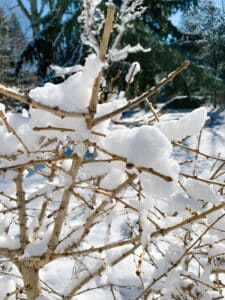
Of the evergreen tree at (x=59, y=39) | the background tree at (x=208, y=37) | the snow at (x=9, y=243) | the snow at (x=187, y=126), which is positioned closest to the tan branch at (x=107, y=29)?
the snow at (x=187, y=126)

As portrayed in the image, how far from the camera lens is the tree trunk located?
1.09 metres

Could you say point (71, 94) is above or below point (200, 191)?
above

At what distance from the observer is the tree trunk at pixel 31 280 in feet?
3.56

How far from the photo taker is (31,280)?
3.63 ft

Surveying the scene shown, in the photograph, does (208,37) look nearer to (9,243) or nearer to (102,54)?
(9,243)

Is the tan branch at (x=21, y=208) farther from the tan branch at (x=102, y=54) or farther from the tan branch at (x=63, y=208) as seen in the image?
the tan branch at (x=102, y=54)

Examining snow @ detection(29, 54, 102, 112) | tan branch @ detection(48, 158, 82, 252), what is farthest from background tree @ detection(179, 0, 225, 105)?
snow @ detection(29, 54, 102, 112)

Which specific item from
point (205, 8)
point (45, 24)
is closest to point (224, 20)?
point (205, 8)

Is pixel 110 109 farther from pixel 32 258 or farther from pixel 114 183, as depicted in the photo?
pixel 32 258

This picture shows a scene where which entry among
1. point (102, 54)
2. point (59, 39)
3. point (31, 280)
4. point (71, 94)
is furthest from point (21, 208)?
point (59, 39)

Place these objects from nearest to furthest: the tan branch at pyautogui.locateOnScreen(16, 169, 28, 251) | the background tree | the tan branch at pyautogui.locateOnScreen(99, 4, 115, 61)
A: the tan branch at pyautogui.locateOnScreen(99, 4, 115, 61), the tan branch at pyautogui.locateOnScreen(16, 169, 28, 251), the background tree

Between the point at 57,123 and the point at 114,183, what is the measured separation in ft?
0.56

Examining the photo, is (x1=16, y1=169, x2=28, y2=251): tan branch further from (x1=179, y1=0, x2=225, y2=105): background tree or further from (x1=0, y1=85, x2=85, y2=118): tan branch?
(x1=179, y1=0, x2=225, y2=105): background tree

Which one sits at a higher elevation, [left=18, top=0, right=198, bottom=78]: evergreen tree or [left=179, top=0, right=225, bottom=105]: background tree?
[left=179, top=0, right=225, bottom=105]: background tree
